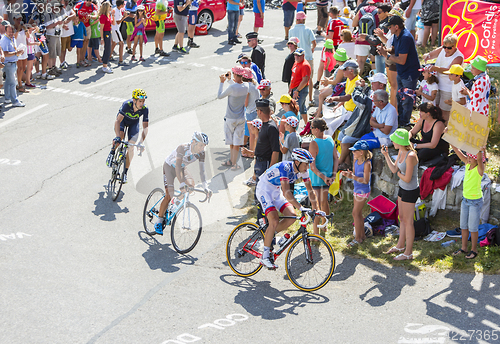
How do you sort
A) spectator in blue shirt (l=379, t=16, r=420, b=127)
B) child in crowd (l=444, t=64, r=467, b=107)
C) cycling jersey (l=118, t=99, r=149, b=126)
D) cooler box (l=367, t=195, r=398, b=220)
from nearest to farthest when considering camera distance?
child in crowd (l=444, t=64, r=467, b=107) → cooler box (l=367, t=195, r=398, b=220) → cycling jersey (l=118, t=99, r=149, b=126) → spectator in blue shirt (l=379, t=16, r=420, b=127)

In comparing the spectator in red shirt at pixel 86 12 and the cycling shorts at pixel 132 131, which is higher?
the spectator in red shirt at pixel 86 12

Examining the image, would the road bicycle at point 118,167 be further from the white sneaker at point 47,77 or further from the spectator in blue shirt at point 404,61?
the white sneaker at point 47,77

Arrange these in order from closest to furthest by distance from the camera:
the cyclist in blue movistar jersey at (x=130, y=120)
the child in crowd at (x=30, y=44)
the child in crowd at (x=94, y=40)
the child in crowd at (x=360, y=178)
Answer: the child in crowd at (x=360, y=178), the cyclist in blue movistar jersey at (x=130, y=120), the child in crowd at (x=30, y=44), the child in crowd at (x=94, y=40)

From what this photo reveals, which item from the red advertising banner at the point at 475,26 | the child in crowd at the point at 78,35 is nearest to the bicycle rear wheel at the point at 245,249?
the red advertising banner at the point at 475,26

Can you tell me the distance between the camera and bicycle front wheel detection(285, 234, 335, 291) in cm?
743

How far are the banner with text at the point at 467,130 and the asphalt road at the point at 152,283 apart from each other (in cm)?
179

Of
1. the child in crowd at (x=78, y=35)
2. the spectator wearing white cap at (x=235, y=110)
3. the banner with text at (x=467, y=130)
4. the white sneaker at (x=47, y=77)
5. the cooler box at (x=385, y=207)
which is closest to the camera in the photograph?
the banner with text at (x=467, y=130)

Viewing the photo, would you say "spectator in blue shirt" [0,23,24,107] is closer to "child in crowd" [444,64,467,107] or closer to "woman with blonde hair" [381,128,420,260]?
"woman with blonde hair" [381,128,420,260]

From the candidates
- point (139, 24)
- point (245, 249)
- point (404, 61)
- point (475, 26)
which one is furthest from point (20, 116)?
point (475, 26)

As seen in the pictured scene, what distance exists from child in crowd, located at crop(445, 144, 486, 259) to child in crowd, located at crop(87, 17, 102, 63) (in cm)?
1233

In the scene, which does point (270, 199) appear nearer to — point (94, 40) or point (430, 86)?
point (430, 86)

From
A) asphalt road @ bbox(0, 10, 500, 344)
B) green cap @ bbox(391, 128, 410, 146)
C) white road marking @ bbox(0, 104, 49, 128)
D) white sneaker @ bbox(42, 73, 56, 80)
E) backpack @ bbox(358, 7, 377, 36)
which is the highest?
backpack @ bbox(358, 7, 377, 36)

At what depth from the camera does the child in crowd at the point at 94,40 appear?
1664 centimetres

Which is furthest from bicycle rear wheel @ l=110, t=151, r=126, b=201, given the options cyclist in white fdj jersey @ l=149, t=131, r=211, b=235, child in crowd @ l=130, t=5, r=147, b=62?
child in crowd @ l=130, t=5, r=147, b=62
